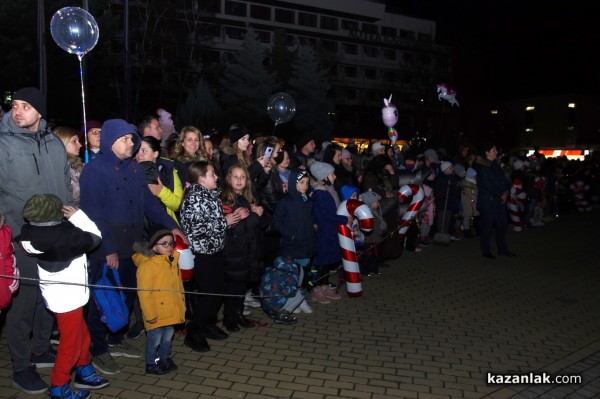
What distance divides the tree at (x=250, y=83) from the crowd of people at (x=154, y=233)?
3633 centimetres

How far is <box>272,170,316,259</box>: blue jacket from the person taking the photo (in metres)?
6.94

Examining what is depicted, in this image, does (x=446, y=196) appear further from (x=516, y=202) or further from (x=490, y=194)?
(x=516, y=202)

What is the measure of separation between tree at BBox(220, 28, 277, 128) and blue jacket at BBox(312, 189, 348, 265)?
37531 millimetres

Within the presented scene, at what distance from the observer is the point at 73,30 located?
7.89 meters

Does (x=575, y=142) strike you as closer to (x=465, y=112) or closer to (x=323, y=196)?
(x=465, y=112)

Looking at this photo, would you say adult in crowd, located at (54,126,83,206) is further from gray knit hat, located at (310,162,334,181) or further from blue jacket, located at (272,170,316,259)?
gray knit hat, located at (310,162,334,181)

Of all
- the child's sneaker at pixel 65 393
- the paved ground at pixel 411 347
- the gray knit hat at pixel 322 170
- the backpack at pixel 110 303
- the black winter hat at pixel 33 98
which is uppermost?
the black winter hat at pixel 33 98

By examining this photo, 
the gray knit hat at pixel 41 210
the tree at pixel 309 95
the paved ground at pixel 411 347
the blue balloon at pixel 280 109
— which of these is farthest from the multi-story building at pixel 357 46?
the gray knit hat at pixel 41 210

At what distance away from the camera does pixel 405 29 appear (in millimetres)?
71938

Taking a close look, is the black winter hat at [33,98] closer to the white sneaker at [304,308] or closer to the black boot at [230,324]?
the black boot at [230,324]

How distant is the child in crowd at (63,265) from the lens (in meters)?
4.09

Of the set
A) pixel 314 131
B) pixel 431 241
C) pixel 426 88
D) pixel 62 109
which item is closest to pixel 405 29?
pixel 426 88

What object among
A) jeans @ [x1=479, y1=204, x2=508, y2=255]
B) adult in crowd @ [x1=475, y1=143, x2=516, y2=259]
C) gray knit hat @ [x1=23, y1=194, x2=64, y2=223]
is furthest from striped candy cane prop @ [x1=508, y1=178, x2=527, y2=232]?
gray knit hat @ [x1=23, y1=194, x2=64, y2=223]

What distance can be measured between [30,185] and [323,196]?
3988 mm
